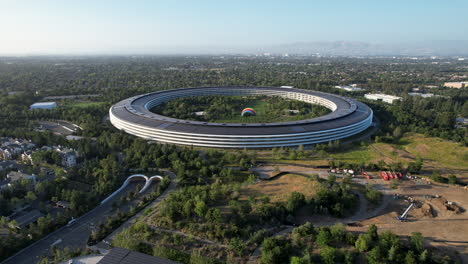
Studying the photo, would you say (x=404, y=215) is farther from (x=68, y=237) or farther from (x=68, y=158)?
(x=68, y=158)

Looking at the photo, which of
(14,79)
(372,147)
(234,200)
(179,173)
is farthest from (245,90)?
(14,79)

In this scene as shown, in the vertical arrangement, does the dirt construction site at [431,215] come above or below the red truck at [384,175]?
below

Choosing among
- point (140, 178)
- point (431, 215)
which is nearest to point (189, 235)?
point (140, 178)

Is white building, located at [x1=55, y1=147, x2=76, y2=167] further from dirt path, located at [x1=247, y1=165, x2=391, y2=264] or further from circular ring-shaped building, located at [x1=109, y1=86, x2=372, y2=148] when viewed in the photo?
dirt path, located at [x1=247, y1=165, x2=391, y2=264]

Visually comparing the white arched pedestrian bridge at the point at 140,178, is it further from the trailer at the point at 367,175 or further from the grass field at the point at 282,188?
the trailer at the point at 367,175

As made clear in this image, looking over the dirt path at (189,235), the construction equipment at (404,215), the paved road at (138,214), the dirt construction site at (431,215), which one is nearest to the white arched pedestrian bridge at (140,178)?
the paved road at (138,214)

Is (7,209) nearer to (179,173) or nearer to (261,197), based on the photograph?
(179,173)
